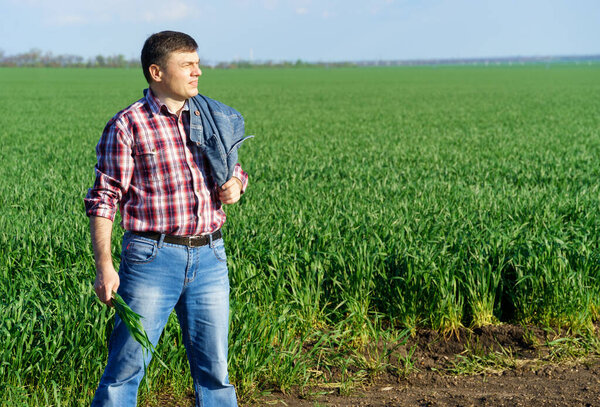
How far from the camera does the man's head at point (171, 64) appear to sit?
2.90m

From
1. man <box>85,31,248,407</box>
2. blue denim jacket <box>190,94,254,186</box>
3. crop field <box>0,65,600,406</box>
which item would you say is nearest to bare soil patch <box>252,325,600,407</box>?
crop field <box>0,65,600,406</box>

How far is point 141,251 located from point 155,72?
2.65 feet

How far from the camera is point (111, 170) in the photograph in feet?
9.48

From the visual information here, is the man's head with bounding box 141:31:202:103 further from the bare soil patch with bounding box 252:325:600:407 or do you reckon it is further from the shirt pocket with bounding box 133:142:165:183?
the bare soil patch with bounding box 252:325:600:407

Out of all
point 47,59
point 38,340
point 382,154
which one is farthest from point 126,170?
point 47,59

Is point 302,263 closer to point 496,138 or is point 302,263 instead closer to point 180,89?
point 180,89

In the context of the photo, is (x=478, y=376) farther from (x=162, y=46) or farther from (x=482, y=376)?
(x=162, y=46)

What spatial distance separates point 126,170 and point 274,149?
13.3 m

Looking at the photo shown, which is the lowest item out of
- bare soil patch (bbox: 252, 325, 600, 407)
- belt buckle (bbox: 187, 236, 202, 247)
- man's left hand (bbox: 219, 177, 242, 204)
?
bare soil patch (bbox: 252, 325, 600, 407)

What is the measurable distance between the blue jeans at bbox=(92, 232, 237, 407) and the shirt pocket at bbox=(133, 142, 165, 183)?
28 centimetres

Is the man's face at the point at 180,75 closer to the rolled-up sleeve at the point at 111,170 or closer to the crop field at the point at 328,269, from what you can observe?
the rolled-up sleeve at the point at 111,170

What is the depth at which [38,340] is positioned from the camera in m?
3.93

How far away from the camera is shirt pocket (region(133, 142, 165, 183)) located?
2920 mm

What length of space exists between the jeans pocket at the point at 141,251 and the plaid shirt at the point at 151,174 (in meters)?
0.06
